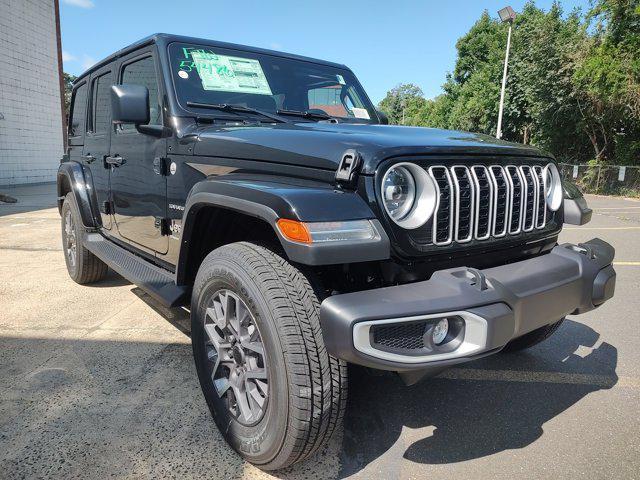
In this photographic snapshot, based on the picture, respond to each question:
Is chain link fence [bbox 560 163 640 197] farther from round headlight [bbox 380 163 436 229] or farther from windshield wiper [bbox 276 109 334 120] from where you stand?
round headlight [bbox 380 163 436 229]

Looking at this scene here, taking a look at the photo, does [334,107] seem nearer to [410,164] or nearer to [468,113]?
[410,164]

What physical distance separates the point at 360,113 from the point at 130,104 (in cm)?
164

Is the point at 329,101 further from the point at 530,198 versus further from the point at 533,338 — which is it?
the point at 533,338

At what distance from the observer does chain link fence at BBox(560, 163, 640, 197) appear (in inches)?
680

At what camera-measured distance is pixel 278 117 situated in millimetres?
2930

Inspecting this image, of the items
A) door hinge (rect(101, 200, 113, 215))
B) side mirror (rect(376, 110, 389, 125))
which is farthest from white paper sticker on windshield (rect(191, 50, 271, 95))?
door hinge (rect(101, 200, 113, 215))

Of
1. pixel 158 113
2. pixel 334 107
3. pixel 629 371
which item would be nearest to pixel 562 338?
pixel 629 371

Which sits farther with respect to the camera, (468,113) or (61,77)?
(468,113)

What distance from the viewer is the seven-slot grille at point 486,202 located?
6.39 feet

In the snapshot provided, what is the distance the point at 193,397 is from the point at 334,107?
2.12m

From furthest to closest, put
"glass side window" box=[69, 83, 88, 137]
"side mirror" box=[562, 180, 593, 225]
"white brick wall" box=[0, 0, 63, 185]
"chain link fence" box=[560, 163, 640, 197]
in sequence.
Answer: "chain link fence" box=[560, 163, 640, 197] < "white brick wall" box=[0, 0, 63, 185] < "glass side window" box=[69, 83, 88, 137] < "side mirror" box=[562, 180, 593, 225]

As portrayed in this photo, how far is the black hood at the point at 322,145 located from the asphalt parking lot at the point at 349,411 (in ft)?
4.28

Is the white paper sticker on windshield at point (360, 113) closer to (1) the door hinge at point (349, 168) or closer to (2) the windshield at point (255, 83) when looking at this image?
(2) the windshield at point (255, 83)

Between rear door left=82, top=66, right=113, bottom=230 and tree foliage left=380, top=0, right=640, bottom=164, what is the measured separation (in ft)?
51.1
